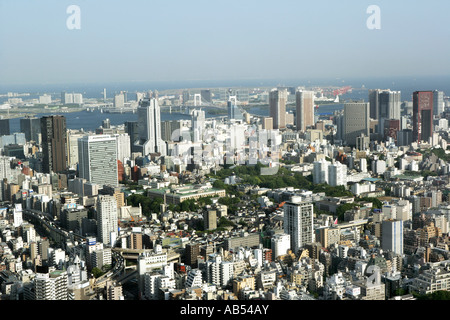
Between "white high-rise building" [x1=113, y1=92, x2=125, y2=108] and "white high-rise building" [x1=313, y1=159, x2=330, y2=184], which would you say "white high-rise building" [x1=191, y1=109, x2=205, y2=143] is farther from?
"white high-rise building" [x1=313, y1=159, x2=330, y2=184]

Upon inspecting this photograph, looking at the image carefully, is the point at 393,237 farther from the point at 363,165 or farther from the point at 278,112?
the point at 278,112

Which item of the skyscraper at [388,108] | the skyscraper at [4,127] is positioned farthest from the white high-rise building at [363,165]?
the skyscraper at [4,127]

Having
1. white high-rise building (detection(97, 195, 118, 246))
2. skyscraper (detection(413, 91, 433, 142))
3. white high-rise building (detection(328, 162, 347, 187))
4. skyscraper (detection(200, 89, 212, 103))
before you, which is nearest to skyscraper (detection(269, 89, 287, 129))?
skyscraper (detection(200, 89, 212, 103))

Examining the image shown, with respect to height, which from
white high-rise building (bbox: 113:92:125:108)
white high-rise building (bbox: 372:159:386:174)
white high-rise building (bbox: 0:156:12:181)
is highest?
white high-rise building (bbox: 113:92:125:108)

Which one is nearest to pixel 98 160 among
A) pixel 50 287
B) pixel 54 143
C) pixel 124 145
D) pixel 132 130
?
pixel 54 143

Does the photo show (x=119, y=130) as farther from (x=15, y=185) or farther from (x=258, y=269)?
(x=258, y=269)
